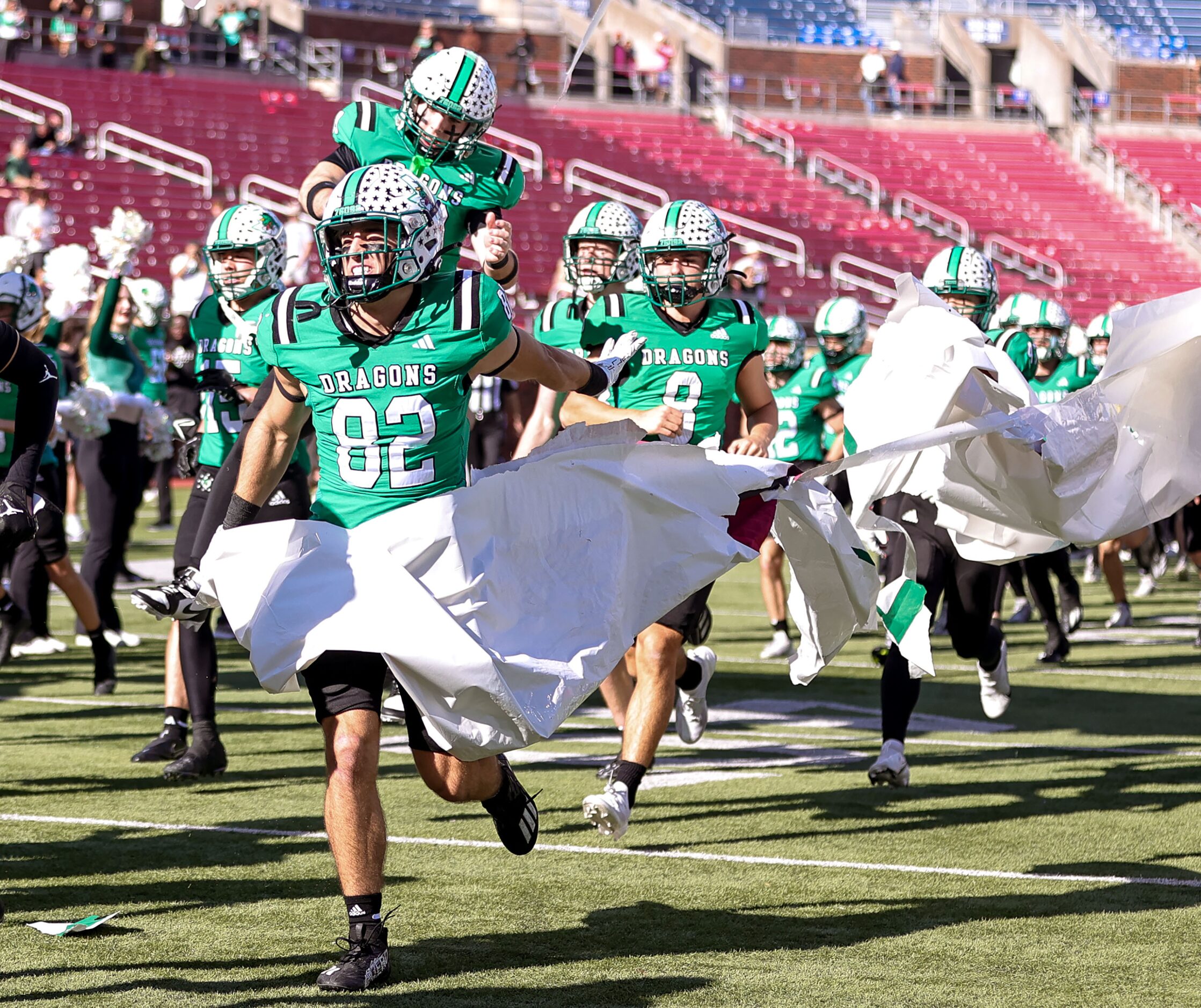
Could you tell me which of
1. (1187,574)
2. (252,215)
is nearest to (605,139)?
(1187,574)

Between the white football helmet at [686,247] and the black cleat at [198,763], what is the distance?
2501mm

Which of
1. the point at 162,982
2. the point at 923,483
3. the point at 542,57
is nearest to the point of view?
the point at 162,982

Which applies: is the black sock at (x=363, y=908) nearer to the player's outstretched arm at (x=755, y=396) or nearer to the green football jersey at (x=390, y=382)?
the green football jersey at (x=390, y=382)

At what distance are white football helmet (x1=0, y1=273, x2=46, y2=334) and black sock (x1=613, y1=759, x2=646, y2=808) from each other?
3.23 metres

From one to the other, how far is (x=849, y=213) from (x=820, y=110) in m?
4.99

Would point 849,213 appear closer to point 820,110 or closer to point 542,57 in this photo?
point 820,110

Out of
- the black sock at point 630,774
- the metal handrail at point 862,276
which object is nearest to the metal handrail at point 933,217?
the metal handrail at point 862,276

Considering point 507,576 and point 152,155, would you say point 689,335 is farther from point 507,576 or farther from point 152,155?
point 152,155

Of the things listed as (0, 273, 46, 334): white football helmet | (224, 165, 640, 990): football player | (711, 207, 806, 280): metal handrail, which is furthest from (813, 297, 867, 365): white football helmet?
(711, 207, 806, 280): metal handrail

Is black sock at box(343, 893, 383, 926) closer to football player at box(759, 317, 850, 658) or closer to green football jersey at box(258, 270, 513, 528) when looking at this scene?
green football jersey at box(258, 270, 513, 528)

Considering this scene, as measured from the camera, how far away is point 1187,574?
17594 millimetres

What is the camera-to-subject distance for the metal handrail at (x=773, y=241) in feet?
93.6

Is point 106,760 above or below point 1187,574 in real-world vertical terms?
above

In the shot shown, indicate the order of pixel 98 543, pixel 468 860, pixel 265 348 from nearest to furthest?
pixel 265 348, pixel 468 860, pixel 98 543
